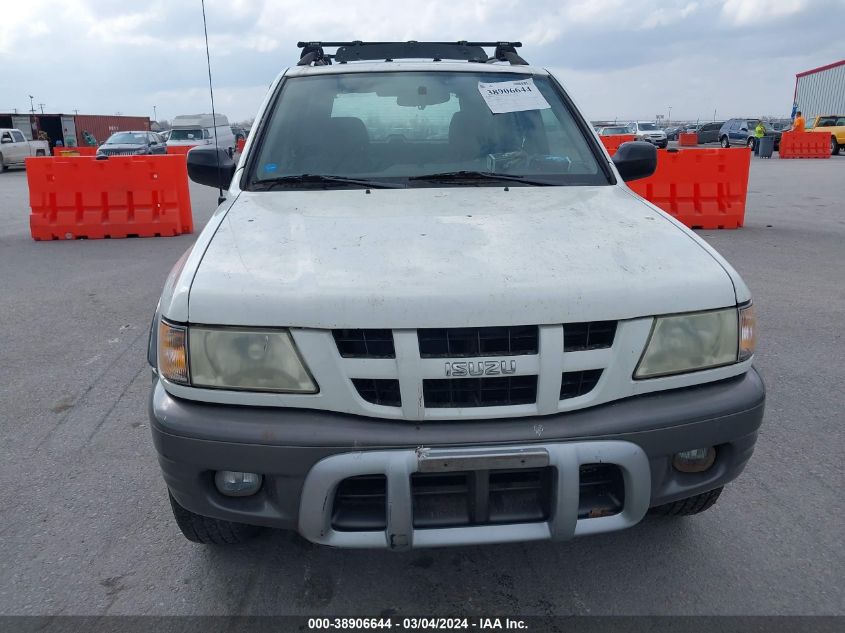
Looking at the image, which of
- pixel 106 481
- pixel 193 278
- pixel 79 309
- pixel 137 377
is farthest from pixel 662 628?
pixel 79 309

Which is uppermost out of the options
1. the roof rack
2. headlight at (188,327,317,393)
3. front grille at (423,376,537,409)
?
the roof rack

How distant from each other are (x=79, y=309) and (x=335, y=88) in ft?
12.5

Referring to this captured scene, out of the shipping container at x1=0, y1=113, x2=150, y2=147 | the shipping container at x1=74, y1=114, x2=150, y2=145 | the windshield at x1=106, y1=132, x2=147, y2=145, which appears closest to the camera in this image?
the windshield at x1=106, y1=132, x2=147, y2=145

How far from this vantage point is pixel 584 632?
223 cm

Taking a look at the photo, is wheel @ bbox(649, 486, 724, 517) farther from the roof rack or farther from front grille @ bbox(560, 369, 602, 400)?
the roof rack

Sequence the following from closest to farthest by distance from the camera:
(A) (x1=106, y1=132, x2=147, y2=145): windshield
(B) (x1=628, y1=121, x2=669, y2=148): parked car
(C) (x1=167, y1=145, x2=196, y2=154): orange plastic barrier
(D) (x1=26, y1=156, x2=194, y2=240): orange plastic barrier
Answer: (D) (x1=26, y1=156, x2=194, y2=240): orange plastic barrier, (C) (x1=167, y1=145, x2=196, y2=154): orange plastic barrier, (A) (x1=106, y1=132, x2=147, y2=145): windshield, (B) (x1=628, y1=121, x2=669, y2=148): parked car

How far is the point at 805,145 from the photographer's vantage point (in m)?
28.9

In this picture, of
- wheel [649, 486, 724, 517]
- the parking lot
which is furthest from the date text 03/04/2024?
wheel [649, 486, 724, 517]

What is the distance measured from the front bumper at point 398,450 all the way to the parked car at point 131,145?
25.5 metres

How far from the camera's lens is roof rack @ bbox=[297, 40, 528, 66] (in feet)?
14.6

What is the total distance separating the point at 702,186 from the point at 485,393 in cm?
888

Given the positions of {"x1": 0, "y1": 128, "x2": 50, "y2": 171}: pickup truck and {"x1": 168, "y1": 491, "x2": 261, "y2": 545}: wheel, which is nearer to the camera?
{"x1": 168, "y1": 491, "x2": 261, "y2": 545}: wheel

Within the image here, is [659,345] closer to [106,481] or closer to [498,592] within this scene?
[498,592]

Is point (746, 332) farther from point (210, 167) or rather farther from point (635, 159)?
point (210, 167)
